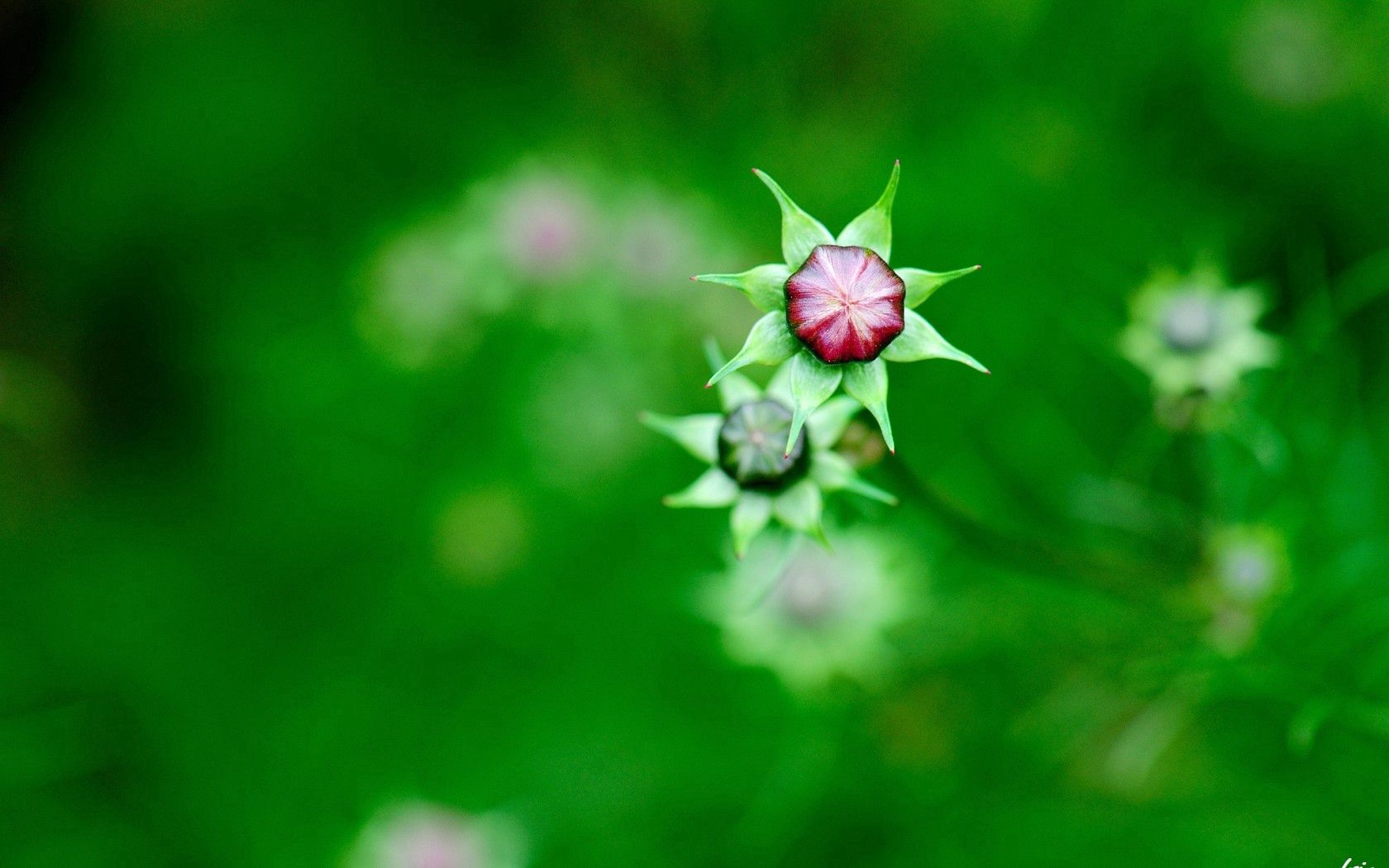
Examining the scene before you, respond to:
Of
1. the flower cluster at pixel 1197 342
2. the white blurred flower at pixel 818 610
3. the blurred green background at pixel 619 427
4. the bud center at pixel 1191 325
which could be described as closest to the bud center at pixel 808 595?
the white blurred flower at pixel 818 610

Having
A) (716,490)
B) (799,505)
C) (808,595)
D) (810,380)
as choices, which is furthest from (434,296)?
(810,380)

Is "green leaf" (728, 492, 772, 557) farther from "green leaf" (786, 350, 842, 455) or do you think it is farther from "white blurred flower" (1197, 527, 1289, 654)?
"white blurred flower" (1197, 527, 1289, 654)

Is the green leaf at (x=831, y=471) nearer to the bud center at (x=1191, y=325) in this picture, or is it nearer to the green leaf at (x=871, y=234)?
the green leaf at (x=871, y=234)

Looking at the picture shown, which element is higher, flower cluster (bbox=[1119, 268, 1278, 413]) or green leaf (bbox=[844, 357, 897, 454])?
flower cluster (bbox=[1119, 268, 1278, 413])

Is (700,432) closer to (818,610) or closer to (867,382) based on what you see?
(867,382)

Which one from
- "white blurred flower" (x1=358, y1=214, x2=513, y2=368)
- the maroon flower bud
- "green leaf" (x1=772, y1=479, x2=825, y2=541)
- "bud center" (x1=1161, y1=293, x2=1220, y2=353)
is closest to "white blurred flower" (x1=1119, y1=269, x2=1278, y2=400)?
"bud center" (x1=1161, y1=293, x2=1220, y2=353)

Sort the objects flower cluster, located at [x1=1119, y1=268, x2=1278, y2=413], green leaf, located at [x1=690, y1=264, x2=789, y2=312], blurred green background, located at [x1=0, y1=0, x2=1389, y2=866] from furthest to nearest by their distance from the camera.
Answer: blurred green background, located at [x1=0, y1=0, x2=1389, y2=866] < flower cluster, located at [x1=1119, y1=268, x2=1278, y2=413] < green leaf, located at [x1=690, y1=264, x2=789, y2=312]
